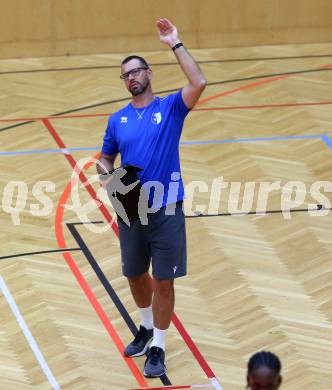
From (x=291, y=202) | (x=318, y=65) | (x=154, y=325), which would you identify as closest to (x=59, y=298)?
(x=154, y=325)

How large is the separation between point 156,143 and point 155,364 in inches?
63.3

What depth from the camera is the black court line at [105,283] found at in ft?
28.8

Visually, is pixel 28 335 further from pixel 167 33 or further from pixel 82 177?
pixel 82 177

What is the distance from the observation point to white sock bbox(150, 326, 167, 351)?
820cm

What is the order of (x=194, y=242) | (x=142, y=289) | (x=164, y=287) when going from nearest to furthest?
(x=164, y=287), (x=142, y=289), (x=194, y=242)

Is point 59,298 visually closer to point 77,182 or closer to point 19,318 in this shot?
point 19,318

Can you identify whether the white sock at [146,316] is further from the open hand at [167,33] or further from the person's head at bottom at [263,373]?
the person's head at bottom at [263,373]

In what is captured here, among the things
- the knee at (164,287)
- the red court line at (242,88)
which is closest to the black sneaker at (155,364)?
the knee at (164,287)

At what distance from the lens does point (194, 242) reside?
1011 cm

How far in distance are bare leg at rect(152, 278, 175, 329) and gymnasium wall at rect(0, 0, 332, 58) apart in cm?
748

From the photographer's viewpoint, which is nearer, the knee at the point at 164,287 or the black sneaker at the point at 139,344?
the knee at the point at 164,287

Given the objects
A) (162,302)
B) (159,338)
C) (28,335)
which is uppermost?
(28,335)

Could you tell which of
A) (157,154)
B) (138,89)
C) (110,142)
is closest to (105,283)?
(110,142)

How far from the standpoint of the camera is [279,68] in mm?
14672
